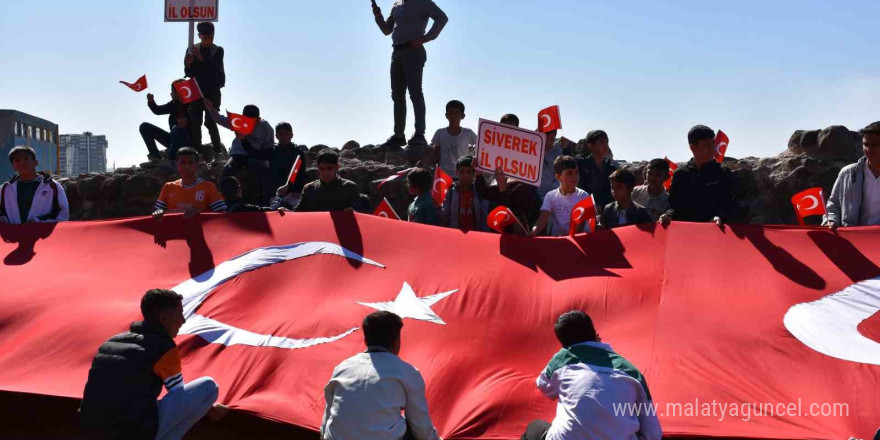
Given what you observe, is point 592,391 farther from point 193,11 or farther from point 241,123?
point 193,11

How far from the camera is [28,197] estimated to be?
833 centimetres

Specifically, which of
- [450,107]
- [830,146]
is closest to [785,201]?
[830,146]

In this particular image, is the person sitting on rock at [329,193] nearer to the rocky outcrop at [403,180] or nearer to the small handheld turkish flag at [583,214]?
the small handheld turkish flag at [583,214]

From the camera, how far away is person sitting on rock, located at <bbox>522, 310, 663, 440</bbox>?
4344 mm

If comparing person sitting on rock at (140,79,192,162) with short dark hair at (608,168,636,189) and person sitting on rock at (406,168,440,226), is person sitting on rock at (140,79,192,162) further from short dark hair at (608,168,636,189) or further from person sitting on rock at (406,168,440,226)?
short dark hair at (608,168,636,189)

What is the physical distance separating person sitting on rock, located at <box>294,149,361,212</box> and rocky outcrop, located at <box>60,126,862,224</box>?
346 centimetres

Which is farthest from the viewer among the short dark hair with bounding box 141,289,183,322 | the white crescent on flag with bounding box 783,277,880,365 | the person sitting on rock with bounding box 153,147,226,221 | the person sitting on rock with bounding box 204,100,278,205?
the person sitting on rock with bounding box 204,100,278,205

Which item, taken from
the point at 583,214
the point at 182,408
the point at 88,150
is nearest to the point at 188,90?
the point at 583,214

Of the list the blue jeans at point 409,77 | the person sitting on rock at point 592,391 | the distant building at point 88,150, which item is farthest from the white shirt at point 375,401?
the distant building at point 88,150

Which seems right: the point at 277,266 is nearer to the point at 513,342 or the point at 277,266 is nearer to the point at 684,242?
the point at 513,342

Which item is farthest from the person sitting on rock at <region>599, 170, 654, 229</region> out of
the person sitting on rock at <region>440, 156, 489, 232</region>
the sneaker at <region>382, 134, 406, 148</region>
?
the sneaker at <region>382, 134, 406, 148</region>

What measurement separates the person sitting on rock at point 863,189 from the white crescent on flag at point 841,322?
0.80 m

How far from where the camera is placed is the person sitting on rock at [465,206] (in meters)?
8.10

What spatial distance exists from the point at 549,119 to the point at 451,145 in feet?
4.70
